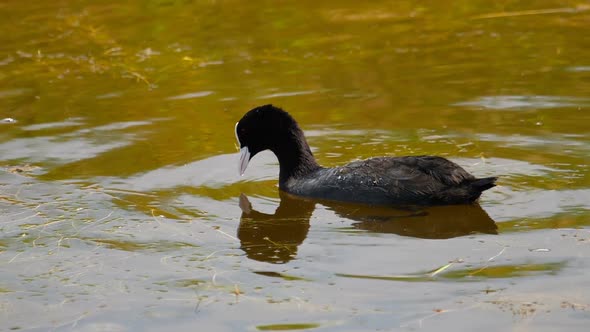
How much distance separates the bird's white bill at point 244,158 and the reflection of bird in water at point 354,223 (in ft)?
1.66

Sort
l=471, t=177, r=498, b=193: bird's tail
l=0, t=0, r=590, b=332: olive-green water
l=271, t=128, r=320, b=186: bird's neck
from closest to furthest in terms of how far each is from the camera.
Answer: l=0, t=0, r=590, b=332: olive-green water < l=471, t=177, r=498, b=193: bird's tail < l=271, t=128, r=320, b=186: bird's neck

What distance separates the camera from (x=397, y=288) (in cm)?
561

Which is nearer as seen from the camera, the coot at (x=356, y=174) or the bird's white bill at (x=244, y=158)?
the coot at (x=356, y=174)

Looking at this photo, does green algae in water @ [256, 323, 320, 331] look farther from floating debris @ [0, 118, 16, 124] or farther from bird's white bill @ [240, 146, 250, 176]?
floating debris @ [0, 118, 16, 124]

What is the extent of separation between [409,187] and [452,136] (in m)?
1.49

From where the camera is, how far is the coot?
284 inches

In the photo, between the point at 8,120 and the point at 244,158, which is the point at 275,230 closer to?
the point at 244,158

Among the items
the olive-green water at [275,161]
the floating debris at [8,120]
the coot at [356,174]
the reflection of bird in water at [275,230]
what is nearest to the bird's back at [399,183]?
the coot at [356,174]

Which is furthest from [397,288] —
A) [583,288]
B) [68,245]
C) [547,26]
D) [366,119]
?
[547,26]

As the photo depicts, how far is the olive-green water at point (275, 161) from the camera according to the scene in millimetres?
5586

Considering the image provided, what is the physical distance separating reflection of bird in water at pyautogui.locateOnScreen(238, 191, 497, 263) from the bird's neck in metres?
0.38

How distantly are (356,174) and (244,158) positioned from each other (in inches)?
43.2

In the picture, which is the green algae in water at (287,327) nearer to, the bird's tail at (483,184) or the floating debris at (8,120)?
the bird's tail at (483,184)

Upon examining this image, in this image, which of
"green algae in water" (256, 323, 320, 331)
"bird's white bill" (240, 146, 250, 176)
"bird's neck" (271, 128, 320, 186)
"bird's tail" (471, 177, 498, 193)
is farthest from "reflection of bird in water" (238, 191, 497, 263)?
"green algae in water" (256, 323, 320, 331)
